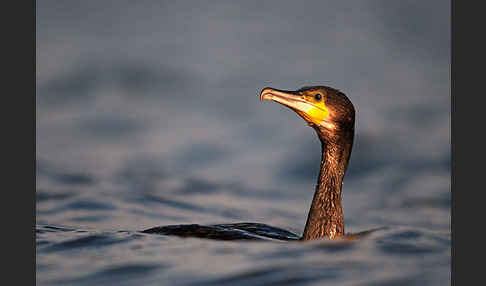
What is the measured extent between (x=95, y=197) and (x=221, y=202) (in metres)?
1.51

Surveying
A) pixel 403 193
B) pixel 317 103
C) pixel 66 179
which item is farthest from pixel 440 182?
pixel 66 179

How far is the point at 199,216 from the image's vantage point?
323 inches

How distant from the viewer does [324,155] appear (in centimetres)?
629

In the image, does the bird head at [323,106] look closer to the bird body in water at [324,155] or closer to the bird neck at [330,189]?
the bird body in water at [324,155]

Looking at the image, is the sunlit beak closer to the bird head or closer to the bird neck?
the bird head

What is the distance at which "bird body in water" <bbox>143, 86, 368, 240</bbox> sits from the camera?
19.6 ft

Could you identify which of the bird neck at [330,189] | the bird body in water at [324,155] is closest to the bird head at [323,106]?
the bird body in water at [324,155]

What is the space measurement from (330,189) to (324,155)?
303 millimetres

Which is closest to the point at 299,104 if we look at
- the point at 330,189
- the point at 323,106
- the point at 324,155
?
the point at 323,106

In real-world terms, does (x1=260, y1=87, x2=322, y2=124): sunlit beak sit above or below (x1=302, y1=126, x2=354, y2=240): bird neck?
above

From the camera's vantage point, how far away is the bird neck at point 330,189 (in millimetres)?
6020

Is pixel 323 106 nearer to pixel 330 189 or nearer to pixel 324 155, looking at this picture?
pixel 324 155

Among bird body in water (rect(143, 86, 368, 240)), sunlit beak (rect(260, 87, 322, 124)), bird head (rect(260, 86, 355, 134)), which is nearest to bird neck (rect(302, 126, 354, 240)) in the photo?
bird body in water (rect(143, 86, 368, 240))

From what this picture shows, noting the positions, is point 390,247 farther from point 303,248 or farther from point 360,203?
point 360,203
